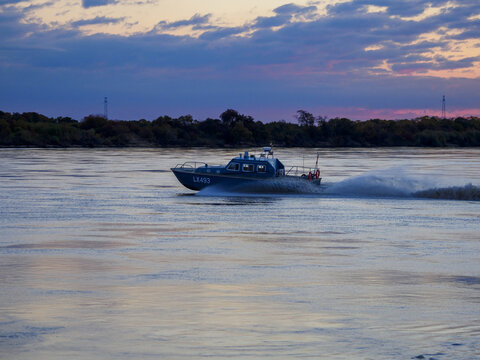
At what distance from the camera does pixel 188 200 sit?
39.3 meters

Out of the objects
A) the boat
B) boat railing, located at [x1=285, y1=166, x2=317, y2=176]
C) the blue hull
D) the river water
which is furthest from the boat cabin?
the river water

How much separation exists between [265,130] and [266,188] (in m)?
154

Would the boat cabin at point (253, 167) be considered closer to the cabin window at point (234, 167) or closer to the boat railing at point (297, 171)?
the cabin window at point (234, 167)

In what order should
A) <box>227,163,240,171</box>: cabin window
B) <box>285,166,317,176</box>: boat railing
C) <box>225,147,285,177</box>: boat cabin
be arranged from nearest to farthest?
<box>225,147,285,177</box>: boat cabin < <box>227,163,240,171</box>: cabin window < <box>285,166,317,176</box>: boat railing

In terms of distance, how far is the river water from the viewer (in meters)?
11.9

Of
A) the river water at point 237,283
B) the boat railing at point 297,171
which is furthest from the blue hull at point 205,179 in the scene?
the river water at point 237,283

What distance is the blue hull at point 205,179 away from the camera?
41.9m

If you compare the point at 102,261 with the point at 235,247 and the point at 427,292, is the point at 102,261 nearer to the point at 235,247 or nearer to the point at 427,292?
the point at 235,247

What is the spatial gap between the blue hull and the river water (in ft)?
22.2

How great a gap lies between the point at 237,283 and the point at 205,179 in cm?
2577

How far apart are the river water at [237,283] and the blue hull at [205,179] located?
6781 mm

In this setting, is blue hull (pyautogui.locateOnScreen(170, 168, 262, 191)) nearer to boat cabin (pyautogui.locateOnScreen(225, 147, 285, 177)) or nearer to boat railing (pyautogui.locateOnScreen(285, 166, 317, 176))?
boat cabin (pyautogui.locateOnScreen(225, 147, 285, 177))

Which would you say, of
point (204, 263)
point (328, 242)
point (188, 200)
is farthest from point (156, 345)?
point (188, 200)

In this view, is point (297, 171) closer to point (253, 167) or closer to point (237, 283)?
point (253, 167)
